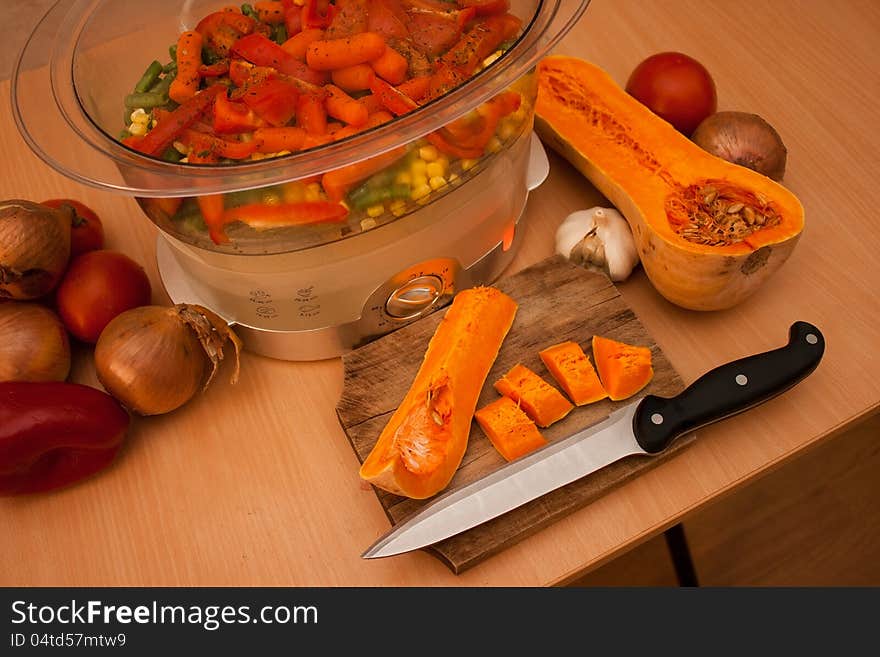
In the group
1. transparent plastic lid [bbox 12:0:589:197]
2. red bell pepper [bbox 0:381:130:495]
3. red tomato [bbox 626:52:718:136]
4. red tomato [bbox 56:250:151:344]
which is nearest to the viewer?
transparent plastic lid [bbox 12:0:589:197]

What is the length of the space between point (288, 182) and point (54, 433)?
14.2 inches

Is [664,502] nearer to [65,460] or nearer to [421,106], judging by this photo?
[421,106]

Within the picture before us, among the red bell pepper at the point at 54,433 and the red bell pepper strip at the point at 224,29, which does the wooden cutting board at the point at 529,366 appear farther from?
the red bell pepper strip at the point at 224,29

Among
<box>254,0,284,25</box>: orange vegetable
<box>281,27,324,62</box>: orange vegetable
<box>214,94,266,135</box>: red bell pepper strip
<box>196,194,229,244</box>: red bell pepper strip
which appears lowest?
<box>196,194,229,244</box>: red bell pepper strip

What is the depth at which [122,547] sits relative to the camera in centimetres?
93

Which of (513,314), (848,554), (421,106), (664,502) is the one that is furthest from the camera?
(848,554)

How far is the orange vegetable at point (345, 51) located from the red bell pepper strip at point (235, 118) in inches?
3.2

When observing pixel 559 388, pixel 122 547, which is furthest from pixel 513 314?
pixel 122 547

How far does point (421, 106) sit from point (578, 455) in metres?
0.37

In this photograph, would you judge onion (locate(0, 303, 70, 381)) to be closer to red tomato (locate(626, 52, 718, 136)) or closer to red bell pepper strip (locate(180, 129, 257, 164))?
red bell pepper strip (locate(180, 129, 257, 164))

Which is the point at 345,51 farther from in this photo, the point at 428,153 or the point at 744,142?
the point at 744,142

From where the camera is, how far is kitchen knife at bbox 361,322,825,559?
0.85 meters

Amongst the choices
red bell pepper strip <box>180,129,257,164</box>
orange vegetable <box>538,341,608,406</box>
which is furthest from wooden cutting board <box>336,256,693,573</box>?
red bell pepper strip <box>180,129,257,164</box>

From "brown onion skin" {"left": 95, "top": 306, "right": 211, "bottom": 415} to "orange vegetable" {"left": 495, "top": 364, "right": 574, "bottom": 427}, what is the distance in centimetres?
34
